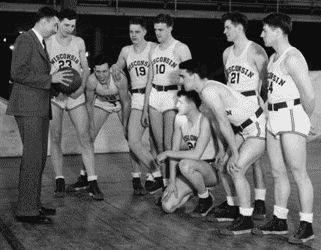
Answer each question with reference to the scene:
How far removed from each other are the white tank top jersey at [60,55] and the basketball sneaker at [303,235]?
3.29 metres

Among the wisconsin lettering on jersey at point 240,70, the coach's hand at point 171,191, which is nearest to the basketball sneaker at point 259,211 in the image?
the coach's hand at point 171,191

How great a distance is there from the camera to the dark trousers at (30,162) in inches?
243

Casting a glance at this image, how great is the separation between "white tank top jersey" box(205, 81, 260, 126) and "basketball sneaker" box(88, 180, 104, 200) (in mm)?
2016

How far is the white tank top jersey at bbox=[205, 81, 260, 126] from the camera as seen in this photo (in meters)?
5.94

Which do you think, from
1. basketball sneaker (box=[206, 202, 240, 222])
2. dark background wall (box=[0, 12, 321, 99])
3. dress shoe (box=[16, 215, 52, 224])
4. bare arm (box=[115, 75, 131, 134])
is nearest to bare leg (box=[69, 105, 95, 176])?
bare arm (box=[115, 75, 131, 134])

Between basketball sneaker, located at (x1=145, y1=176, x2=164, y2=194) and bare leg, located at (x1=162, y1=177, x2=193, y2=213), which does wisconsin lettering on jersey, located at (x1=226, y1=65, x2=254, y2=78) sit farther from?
basketball sneaker, located at (x1=145, y1=176, x2=164, y2=194)

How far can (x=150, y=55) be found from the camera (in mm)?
7465

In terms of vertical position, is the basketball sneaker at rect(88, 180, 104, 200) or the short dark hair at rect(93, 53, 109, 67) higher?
the short dark hair at rect(93, 53, 109, 67)

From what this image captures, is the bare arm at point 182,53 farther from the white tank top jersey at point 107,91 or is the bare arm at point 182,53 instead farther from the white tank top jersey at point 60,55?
the white tank top jersey at point 60,55

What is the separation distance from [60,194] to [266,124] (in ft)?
9.26

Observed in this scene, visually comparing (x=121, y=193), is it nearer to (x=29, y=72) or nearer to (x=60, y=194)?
(x=60, y=194)

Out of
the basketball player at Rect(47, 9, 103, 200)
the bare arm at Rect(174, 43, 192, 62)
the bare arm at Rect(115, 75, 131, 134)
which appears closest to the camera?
the bare arm at Rect(174, 43, 192, 62)

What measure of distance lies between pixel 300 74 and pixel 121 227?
80.2 inches

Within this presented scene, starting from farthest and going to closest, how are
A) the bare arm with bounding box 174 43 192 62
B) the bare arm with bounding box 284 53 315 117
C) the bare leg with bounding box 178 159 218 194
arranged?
the bare arm with bounding box 174 43 192 62 → the bare leg with bounding box 178 159 218 194 → the bare arm with bounding box 284 53 315 117
